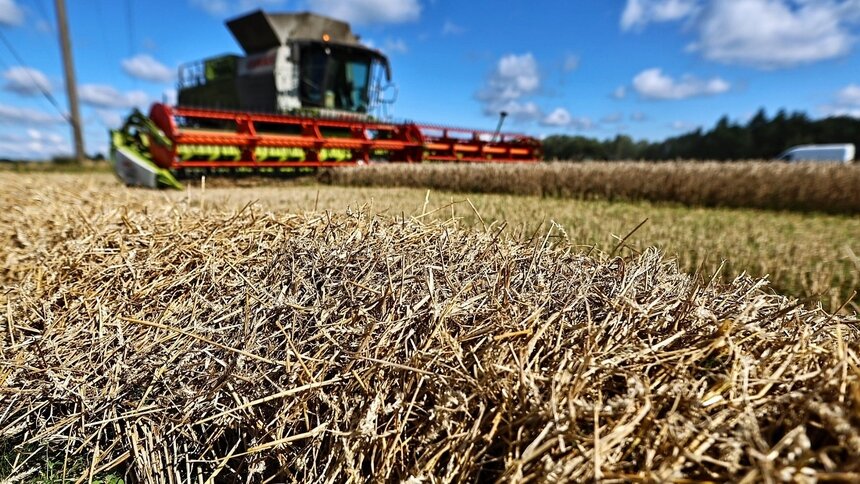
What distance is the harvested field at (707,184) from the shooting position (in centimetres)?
706

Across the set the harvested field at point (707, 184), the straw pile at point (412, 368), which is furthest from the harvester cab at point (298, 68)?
the straw pile at point (412, 368)

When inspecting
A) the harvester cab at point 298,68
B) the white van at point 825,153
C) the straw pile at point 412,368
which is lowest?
the straw pile at point 412,368

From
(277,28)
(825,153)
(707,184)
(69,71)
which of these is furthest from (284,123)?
(825,153)

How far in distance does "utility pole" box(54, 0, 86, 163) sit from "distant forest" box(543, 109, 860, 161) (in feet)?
91.4

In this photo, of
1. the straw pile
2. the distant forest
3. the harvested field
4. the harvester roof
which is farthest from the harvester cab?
the distant forest

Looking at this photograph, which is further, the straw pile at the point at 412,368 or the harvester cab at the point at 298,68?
the harvester cab at the point at 298,68

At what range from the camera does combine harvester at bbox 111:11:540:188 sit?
277 inches

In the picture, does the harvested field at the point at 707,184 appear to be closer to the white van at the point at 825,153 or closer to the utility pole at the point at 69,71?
the utility pole at the point at 69,71

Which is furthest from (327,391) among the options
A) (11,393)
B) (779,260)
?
(779,260)

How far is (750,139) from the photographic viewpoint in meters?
38.0

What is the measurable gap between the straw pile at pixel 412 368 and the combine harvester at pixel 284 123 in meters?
5.81

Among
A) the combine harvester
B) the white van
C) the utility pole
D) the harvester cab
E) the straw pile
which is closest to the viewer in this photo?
the straw pile

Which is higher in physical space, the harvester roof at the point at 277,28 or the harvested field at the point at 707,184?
the harvester roof at the point at 277,28

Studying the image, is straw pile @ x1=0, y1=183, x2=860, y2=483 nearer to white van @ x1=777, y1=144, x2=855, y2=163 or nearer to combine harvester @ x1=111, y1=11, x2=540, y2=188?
combine harvester @ x1=111, y1=11, x2=540, y2=188
